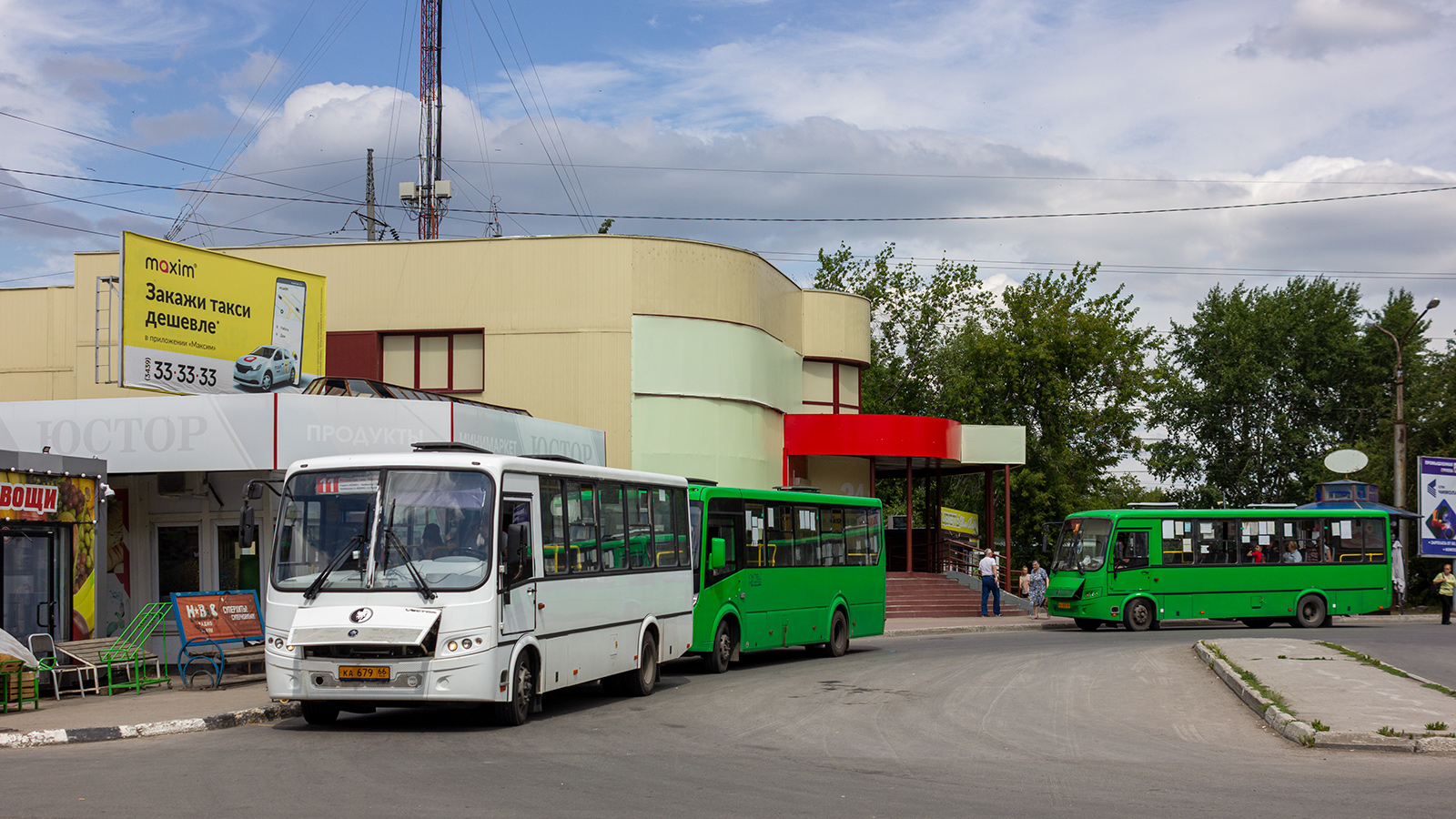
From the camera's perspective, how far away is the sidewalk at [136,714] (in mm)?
12477

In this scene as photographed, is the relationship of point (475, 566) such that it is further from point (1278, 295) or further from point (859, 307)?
point (1278, 295)

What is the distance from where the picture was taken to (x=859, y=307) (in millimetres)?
45000

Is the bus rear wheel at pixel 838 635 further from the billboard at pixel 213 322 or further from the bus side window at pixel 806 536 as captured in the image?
the billboard at pixel 213 322

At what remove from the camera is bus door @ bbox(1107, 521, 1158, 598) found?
3003 centimetres

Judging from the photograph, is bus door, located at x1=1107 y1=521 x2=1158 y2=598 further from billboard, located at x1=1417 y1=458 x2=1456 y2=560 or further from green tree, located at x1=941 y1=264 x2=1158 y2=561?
green tree, located at x1=941 y1=264 x2=1158 y2=561

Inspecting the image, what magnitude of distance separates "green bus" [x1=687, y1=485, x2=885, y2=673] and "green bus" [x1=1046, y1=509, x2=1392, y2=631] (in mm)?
7963

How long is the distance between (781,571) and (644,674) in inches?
204

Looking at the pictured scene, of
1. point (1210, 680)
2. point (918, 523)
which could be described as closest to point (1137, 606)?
point (1210, 680)

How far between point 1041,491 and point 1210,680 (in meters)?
41.1

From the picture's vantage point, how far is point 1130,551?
30.2m

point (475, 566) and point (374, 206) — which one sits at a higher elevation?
point (374, 206)

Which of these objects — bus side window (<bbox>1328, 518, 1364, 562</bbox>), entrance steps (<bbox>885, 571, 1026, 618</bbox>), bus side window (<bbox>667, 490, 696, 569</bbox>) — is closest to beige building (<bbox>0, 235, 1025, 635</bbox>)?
entrance steps (<bbox>885, 571, 1026, 618</bbox>)

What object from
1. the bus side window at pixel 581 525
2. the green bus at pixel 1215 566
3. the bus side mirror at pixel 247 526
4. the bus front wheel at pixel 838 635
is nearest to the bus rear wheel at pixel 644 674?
the bus side window at pixel 581 525

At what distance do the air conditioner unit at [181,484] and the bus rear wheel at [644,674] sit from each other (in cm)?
893
